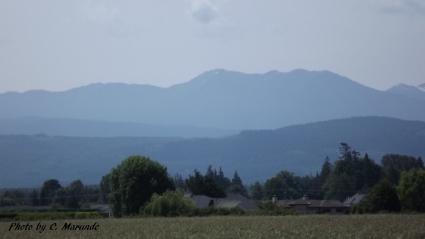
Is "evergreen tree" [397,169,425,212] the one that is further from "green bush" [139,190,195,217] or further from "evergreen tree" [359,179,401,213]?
"green bush" [139,190,195,217]

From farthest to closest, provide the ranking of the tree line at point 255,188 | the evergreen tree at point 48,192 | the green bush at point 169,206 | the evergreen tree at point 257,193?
the evergreen tree at point 257,193 → the evergreen tree at point 48,192 → the tree line at point 255,188 → the green bush at point 169,206

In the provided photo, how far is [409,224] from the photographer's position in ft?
124

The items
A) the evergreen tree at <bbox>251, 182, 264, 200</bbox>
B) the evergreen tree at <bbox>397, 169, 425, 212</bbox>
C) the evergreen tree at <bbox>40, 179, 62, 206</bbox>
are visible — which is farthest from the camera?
the evergreen tree at <bbox>251, 182, 264, 200</bbox>

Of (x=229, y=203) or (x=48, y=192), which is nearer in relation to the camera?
(x=229, y=203)

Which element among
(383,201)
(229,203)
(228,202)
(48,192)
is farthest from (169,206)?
(48,192)

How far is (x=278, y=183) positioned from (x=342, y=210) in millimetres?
41902

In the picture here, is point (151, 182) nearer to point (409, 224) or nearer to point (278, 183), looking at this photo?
point (409, 224)

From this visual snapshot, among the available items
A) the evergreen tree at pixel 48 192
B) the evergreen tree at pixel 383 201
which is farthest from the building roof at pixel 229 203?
the evergreen tree at pixel 48 192

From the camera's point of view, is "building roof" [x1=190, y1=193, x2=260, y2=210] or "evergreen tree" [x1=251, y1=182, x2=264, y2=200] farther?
"evergreen tree" [x1=251, y1=182, x2=264, y2=200]

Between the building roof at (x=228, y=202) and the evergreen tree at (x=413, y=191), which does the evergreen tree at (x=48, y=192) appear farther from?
the evergreen tree at (x=413, y=191)

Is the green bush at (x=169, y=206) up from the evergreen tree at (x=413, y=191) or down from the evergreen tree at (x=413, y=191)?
down

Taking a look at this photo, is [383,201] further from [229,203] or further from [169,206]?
[169,206]

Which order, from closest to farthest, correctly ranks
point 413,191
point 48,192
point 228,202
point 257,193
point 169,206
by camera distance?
point 169,206, point 413,191, point 228,202, point 48,192, point 257,193

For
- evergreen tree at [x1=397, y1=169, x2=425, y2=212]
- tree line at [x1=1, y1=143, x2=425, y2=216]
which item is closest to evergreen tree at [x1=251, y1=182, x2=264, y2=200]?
tree line at [x1=1, y1=143, x2=425, y2=216]
